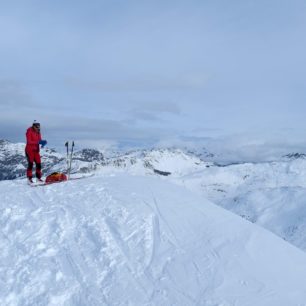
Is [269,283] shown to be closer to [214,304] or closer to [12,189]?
[214,304]

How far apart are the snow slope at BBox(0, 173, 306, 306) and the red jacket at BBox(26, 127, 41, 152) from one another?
5470 millimetres

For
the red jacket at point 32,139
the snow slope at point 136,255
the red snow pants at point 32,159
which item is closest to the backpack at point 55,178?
the red snow pants at point 32,159

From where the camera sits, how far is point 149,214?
16.7m

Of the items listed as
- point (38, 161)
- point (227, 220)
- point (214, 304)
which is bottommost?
point (214, 304)

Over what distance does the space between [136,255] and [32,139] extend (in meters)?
11.8

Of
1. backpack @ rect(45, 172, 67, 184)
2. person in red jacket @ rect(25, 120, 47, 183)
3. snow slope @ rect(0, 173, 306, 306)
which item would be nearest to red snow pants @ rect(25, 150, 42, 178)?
person in red jacket @ rect(25, 120, 47, 183)

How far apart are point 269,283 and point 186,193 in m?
7.88

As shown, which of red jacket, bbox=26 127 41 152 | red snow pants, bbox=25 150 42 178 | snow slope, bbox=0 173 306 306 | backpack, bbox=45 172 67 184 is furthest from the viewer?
red snow pants, bbox=25 150 42 178

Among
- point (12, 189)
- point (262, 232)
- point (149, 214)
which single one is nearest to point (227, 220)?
point (262, 232)

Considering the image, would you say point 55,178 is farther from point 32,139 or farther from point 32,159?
point 32,139

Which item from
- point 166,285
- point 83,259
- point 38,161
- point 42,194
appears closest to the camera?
point 166,285

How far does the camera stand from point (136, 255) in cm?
1394

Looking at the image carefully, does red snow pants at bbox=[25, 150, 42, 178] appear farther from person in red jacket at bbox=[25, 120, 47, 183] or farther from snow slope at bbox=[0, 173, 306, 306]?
snow slope at bbox=[0, 173, 306, 306]

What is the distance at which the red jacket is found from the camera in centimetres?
2362
